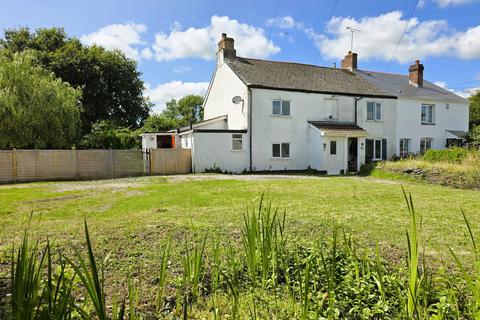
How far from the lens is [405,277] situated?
3340 mm

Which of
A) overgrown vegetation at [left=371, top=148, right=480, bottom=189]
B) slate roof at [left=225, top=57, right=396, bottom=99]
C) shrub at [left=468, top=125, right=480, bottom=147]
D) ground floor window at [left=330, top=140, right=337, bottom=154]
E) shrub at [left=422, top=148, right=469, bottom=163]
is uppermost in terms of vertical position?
slate roof at [left=225, top=57, right=396, bottom=99]

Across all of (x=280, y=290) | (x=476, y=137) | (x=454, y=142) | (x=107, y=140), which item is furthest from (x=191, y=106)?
(x=280, y=290)

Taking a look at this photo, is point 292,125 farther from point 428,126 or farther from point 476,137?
point 476,137

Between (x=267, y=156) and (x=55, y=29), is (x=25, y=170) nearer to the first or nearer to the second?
(x=267, y=156)

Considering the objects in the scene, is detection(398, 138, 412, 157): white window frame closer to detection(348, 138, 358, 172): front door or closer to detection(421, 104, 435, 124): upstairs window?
detection(421, 104, 435, 124): upstairs window

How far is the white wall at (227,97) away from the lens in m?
21.3

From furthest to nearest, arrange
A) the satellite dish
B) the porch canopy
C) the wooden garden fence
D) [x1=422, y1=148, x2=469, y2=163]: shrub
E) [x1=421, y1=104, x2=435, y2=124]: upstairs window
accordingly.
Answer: [x1=421, y1=104, x2=435, y2=124]: upstairs window < the satellite dish < the porch canopy < [x1=422, y1=148, x2=469, y2=163]: shrub < the wooden garden fence

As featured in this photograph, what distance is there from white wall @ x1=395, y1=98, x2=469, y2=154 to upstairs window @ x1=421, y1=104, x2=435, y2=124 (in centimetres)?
27

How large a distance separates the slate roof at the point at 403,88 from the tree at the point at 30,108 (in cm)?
2397

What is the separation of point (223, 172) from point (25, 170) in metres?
11.3

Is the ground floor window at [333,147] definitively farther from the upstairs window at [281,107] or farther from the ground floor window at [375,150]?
the ground floor window at [375,150]

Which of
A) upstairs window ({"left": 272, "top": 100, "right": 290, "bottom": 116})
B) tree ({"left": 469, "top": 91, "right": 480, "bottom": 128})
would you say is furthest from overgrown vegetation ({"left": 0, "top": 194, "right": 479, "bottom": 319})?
tree ({"left": 469, "top": 91, "right": 480, "bottom": 128})

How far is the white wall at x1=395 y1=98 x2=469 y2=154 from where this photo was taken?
25562 millimetres

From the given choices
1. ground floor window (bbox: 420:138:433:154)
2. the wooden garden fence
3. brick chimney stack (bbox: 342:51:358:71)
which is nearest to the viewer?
the wooden garden fence
